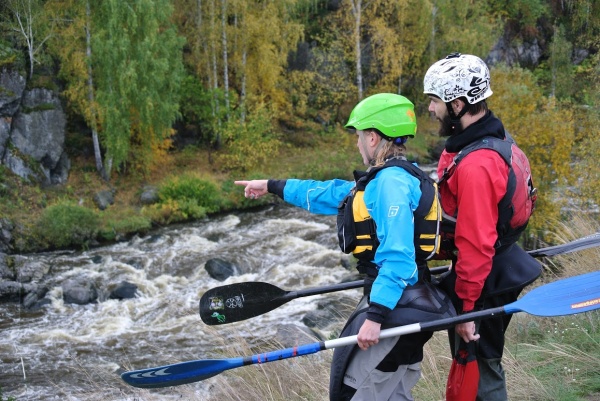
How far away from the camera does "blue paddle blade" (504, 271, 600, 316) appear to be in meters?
2.59

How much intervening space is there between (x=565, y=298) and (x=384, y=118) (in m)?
1.14

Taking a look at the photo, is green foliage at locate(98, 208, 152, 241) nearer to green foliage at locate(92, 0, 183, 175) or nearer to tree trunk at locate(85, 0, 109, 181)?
green foliage at locate(92, 0, 183, 175)

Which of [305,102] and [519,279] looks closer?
[519,279]

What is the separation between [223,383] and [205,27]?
1625 cm

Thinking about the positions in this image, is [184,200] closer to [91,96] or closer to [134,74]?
[134,74]

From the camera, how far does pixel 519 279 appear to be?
259 cm

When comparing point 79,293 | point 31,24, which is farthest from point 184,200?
point 31,24

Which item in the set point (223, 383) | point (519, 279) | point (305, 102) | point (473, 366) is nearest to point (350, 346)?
point (473, 366)

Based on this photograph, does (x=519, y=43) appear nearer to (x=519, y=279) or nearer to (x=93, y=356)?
(x=93, y=356)

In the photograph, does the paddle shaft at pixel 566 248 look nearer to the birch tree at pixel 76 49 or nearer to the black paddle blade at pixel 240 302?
the black paddle blade at pixel 240 302

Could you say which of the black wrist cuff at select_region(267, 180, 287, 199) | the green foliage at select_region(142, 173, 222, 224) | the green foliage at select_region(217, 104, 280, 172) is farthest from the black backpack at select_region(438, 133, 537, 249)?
the green foliage at select_region(217, 104, 280, 172)

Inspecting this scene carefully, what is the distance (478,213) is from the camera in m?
2.39

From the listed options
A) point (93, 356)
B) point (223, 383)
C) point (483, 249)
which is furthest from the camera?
point (93, 356)

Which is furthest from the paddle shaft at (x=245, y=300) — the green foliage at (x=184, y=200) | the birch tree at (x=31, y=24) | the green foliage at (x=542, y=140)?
the birch tree at (x=31, y=24)
